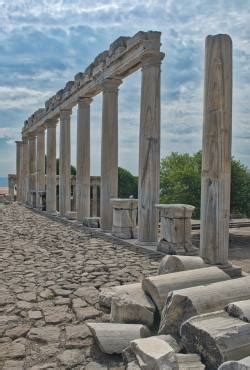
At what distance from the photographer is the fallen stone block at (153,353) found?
3.20 metres

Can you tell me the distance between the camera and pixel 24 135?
2723 cm

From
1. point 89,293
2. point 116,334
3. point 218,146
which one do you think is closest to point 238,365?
point 116,334

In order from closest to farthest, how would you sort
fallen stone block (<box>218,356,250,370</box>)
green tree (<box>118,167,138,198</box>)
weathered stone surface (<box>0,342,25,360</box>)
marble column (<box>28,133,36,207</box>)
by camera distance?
fallen stone block (<box>218,356,250,370</box>), weathered stone surface (<box>0,342,25,360</box>), marble column (<box>28,133,36,207</box>), green tree (<box>118,167,138,198</box>)

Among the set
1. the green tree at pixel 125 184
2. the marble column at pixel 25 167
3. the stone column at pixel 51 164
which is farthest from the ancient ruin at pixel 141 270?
the green tree at pixel 125 184

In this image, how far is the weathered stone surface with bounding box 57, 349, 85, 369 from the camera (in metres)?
3.80

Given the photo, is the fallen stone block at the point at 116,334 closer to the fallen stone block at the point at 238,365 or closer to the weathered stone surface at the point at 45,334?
the weathered stone surface at the point at 45,334

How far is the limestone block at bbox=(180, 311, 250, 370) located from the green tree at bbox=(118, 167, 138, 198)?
38.2 metres

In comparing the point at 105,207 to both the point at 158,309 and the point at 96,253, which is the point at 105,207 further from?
the point at 158,309

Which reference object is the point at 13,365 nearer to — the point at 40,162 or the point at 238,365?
the point at 238,365

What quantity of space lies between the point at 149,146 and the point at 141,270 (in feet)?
12.6

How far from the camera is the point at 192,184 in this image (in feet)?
81.5

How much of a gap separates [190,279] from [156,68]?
649 cm

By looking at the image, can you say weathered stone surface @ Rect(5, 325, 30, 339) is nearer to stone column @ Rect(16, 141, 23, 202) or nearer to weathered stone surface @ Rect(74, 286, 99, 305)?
weathered stone surface @ Rect(74, 286, 99, 305)

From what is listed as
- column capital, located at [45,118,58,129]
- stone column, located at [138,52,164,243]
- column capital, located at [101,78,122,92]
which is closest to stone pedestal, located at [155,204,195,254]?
stone column, located at [138,52,164,243]
